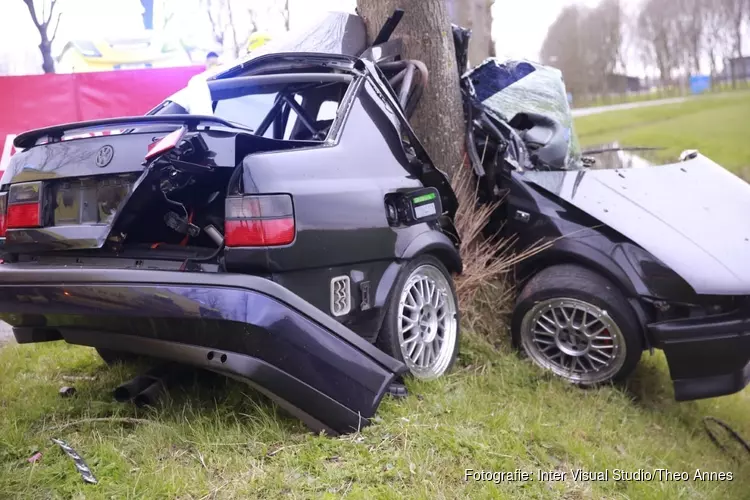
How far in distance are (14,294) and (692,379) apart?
3615 mm

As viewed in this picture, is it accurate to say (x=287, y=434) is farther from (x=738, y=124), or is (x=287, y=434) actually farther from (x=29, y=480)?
(x=738, y=124)

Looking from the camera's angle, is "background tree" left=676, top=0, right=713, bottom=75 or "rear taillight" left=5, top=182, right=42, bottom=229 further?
"background tree" left=676, top=0, right=713, bottom=75

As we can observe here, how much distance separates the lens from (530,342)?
3.86 meters

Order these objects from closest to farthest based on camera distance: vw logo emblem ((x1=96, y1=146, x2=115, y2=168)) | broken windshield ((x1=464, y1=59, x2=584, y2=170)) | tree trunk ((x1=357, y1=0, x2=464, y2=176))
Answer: vw logo emblem ((x1=96, y1=146, x2=115, y2=168))
tree trunk ((x1=357, y1=0, x2=464, y2=176))
broken windshield ((x1=464, y1=59, x2=584, y2=170))

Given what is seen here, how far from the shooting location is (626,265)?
137 inches

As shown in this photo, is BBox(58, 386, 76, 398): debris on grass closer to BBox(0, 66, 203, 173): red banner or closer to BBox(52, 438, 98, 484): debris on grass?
BBox(52, 438, 98, 484): debris on grass

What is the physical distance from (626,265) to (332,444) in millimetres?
2213

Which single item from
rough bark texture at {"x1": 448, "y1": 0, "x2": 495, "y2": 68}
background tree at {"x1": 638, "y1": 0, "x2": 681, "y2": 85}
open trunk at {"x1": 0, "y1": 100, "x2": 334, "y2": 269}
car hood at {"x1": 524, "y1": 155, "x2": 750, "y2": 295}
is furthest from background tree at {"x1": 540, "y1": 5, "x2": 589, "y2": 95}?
open trunk at {"x1": 0, "y1": 100, "x2": 334, "y2": 269}

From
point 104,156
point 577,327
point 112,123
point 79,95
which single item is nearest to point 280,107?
point 112,123

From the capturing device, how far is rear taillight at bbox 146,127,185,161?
6.77 ft

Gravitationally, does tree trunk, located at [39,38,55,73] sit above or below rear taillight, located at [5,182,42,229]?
above

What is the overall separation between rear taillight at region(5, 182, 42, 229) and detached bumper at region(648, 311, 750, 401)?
3.35 m

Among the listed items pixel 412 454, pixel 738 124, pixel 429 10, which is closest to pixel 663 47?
pixel 738 124

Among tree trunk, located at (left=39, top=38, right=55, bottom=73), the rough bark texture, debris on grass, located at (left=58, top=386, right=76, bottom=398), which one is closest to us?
debris on grass, located at (left=58, top=386, right=76, bottom=398)
